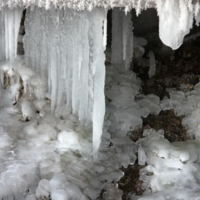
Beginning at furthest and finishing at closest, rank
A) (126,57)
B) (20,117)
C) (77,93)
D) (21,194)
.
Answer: (126,57) < (20,117) < (77,93) < (21,194)

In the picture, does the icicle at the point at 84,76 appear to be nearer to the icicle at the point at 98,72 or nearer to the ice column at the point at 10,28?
the icicle at the point at 98,72

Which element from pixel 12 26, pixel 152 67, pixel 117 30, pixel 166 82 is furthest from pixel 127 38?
pixel 12 26

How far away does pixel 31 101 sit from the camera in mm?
6430

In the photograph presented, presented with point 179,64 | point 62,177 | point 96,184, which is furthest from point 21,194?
point 179,64

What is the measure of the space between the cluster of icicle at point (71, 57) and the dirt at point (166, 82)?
0.72 m

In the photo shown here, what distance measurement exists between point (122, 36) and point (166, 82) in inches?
47.4

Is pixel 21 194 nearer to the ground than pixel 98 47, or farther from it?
nearer to the ground

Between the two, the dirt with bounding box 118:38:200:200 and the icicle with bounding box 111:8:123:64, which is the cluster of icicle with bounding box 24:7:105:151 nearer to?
the dirt with bounding box 118:38:200:200

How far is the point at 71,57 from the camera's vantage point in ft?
18.1

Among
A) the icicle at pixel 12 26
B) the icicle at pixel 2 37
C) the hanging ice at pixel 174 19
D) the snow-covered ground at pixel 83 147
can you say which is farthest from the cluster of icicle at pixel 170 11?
the icicle at pixel 2 37

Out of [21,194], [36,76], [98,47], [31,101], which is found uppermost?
[98,47]

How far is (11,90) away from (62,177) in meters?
A: 2.27

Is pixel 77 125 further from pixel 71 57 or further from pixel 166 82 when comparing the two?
pixel 166 82

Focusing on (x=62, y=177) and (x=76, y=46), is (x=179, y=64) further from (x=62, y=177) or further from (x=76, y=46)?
(x=62, y=177)
